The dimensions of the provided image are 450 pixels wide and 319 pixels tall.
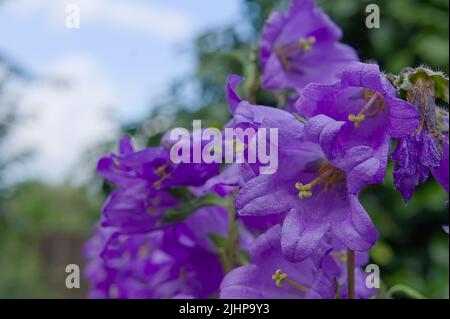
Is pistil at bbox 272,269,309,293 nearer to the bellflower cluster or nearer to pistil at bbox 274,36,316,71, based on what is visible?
the bellflower cluster

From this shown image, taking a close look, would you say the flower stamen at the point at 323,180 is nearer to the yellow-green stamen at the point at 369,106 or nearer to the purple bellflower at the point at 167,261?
the yellow-green stamen at the point at 369,106

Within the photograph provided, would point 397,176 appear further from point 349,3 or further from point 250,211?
point 349,3

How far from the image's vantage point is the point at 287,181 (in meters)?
0.61

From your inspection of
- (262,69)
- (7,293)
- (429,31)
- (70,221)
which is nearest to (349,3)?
(429,31)

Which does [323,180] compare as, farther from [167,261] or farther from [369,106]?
[167,261]

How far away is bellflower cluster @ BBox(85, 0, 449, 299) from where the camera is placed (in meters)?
0.55

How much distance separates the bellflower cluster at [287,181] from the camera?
547 millimetres

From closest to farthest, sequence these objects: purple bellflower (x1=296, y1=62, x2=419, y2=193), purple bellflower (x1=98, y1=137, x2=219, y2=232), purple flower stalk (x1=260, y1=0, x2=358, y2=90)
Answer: purple bellflower (x1=296, y1=62, x2=419, y2=193), purple bellflower (x1=98, y1=137, x2=219, y2=232), purple flower stalk (x1=260, y1=0, x2=358, y2=90)

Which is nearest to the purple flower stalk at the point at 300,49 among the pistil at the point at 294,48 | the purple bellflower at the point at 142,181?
the pistil at the point at 294,48

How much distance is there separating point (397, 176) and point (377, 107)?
0.25ft

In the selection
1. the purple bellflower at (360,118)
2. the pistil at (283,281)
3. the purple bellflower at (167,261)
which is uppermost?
the purple bellflower at (360,118)

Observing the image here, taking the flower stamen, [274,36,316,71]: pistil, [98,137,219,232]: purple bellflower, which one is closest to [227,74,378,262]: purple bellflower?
the flower stamen

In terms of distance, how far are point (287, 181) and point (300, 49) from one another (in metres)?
0.30
